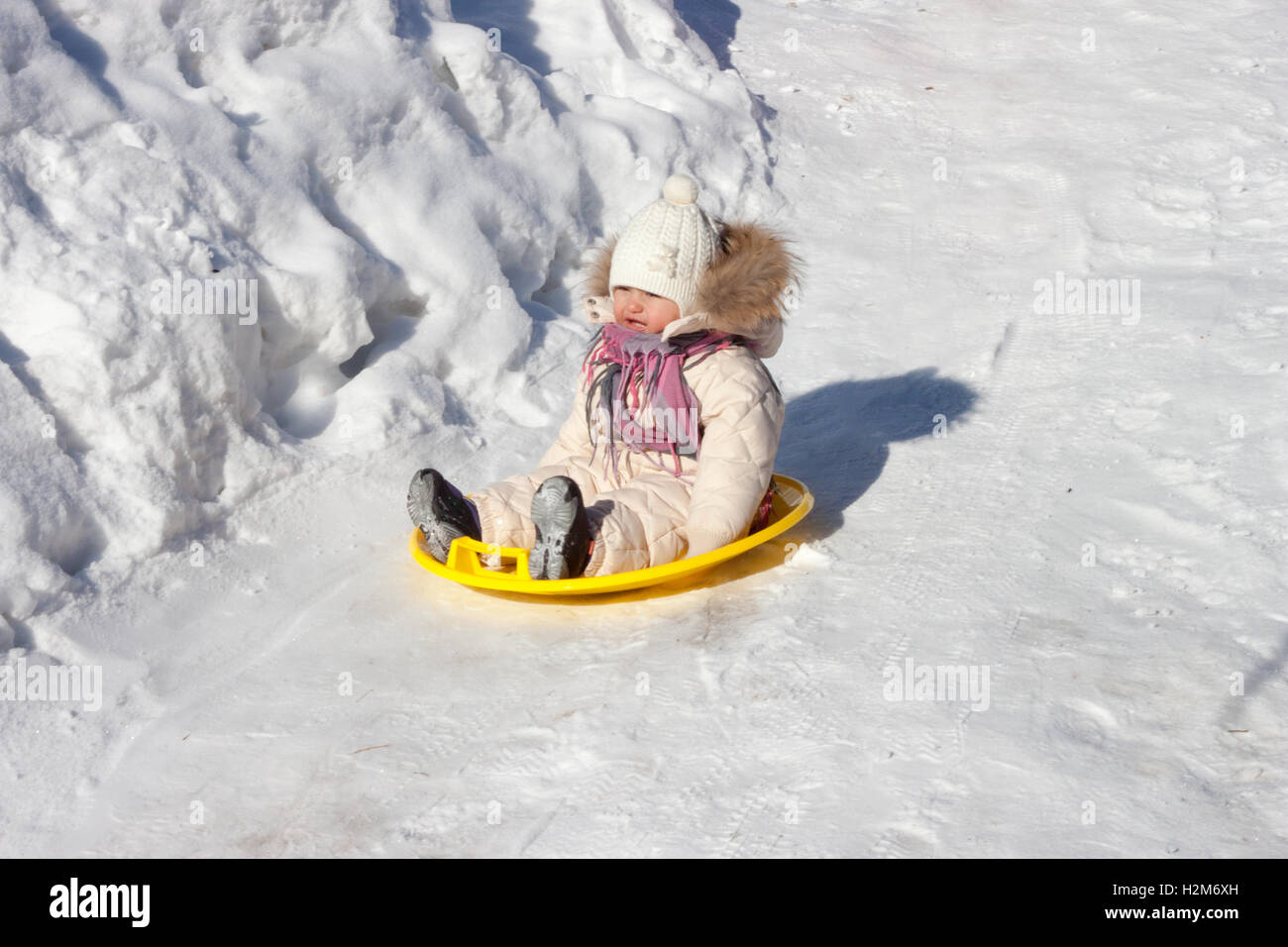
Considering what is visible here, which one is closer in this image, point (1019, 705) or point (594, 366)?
point (1019, 705)

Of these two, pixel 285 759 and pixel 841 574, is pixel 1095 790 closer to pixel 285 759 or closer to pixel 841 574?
pixel 841 574

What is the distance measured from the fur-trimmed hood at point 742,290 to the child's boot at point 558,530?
0.53m

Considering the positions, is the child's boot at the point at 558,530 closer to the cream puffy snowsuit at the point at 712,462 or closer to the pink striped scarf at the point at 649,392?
the cream puffy snowsuit at the point at 712,462

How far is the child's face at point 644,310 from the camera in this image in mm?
3195

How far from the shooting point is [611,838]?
7.28 ft

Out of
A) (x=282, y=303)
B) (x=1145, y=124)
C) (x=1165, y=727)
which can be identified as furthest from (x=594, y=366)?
(x=1145, y=124)

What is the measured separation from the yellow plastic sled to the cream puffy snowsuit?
62 mm

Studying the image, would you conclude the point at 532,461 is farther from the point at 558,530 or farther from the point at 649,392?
the point at 558,530

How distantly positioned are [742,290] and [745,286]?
12 millimetres

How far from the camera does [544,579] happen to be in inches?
114

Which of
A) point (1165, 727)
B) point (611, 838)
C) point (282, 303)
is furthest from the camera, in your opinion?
point (282, 303)

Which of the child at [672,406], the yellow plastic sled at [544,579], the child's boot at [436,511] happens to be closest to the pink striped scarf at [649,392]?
the child at [672,406]

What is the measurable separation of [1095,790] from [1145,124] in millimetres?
4817

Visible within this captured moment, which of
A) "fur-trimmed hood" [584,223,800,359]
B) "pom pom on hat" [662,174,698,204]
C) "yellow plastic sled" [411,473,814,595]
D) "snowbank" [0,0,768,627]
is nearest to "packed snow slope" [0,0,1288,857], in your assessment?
"snowbank" [0,0,768,627]
